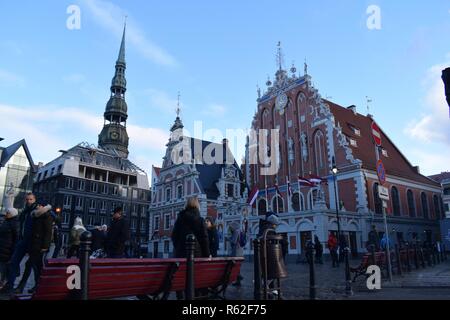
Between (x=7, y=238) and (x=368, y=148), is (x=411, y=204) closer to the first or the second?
(x=368, y=148)

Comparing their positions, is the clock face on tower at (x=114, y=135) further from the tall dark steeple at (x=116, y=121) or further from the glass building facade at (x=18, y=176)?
the glass building facade at (x=18, y=176)

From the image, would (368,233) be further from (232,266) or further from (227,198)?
(232,266)

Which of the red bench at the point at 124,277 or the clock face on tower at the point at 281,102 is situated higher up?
the clock face on tower at the point at 281,102

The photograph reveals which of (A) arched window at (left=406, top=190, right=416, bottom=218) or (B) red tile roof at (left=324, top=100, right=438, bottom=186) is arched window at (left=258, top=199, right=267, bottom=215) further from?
(A) arched window at (left=406, top=190, right=416, bottom=218)

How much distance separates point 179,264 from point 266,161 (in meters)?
33.0

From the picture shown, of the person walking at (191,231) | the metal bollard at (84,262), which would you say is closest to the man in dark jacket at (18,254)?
the person walking at (191,231)

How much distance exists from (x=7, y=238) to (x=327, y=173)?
27.7 m

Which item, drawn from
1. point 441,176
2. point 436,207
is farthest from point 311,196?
point 441,176

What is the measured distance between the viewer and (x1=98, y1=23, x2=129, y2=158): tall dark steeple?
75.6 m

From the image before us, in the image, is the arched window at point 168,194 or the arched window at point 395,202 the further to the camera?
the arched window at point 168,194

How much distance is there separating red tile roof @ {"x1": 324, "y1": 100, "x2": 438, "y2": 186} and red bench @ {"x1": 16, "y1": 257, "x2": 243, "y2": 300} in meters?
27.2

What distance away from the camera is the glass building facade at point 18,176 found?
48.7m

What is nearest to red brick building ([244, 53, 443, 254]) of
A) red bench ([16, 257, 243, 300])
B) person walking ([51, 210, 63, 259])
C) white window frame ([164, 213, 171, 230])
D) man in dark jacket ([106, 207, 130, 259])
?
white window frame ([164, 213, 171, 230])

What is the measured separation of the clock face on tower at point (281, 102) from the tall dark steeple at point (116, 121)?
44659 mm
